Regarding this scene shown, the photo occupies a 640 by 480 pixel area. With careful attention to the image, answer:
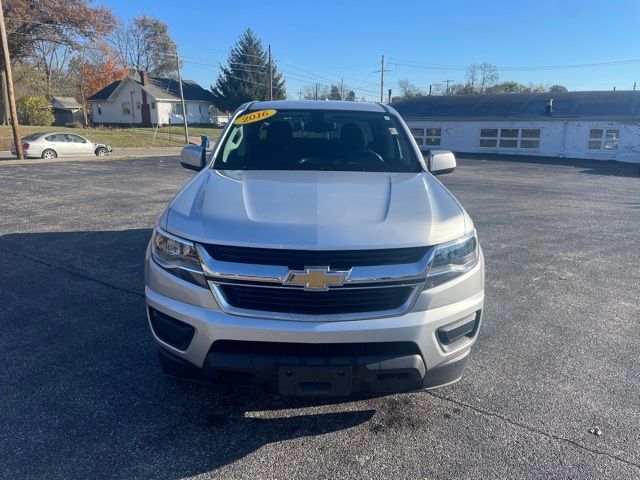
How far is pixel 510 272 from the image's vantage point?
5.61 metres

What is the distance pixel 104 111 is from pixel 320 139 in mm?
61266

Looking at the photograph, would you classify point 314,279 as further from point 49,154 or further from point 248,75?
point 248,75

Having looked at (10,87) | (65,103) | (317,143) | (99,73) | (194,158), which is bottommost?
(194,158)

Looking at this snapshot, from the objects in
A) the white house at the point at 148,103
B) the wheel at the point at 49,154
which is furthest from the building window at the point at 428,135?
the white house at the point at 148,103

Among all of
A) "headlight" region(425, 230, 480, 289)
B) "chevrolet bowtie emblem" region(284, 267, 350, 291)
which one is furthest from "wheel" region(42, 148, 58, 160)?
"headlight" region(425, 230, 480, 289)

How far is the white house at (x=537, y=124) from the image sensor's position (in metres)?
28.4

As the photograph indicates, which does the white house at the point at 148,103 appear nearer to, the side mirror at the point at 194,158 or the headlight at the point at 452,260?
the side mirror at the point at 194,158

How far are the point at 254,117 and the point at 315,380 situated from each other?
276cm

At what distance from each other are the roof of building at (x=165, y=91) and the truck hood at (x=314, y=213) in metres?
54.3

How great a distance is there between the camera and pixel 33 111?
134ft

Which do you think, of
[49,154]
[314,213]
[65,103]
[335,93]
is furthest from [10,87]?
[335,93]

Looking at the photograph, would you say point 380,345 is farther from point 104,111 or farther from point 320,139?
point 104,111

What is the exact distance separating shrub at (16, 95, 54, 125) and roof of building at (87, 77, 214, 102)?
502 inches

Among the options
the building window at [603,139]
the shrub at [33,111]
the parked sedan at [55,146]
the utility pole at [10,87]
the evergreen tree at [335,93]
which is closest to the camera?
the utility pole at [10,87]
